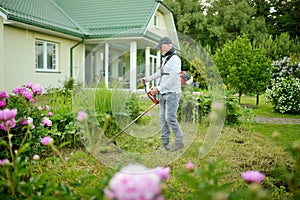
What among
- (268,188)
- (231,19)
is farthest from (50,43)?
(231,19)

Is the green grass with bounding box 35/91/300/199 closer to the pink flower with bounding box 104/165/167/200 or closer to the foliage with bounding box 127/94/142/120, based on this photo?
the foliage with bounding box 127/94/142/120

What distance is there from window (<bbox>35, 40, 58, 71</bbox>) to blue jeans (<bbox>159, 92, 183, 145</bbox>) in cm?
718

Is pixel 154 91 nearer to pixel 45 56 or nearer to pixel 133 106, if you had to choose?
pixel 133 106

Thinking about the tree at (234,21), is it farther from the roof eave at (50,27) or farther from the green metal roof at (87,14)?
the roof eave at (50,27)

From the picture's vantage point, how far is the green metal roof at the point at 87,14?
9687mm

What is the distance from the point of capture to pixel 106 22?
11.8 m

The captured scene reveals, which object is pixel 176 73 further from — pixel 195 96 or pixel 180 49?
pixel 195 96

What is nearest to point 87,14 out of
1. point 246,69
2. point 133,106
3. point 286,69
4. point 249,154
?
point 246,69

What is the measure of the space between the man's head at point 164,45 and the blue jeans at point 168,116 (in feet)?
1.78

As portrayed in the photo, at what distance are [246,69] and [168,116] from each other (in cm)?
665

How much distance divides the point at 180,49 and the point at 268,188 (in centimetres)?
160

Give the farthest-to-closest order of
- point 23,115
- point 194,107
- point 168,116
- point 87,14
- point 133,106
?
point 87,14 < point 194,107 < point 133,106 < point 168,116 < point 23,115

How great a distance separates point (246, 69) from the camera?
31.5ft

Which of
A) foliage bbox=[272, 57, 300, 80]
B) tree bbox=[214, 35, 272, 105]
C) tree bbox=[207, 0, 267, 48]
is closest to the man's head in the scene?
tree bbox=[214, 35, 272, 105]
